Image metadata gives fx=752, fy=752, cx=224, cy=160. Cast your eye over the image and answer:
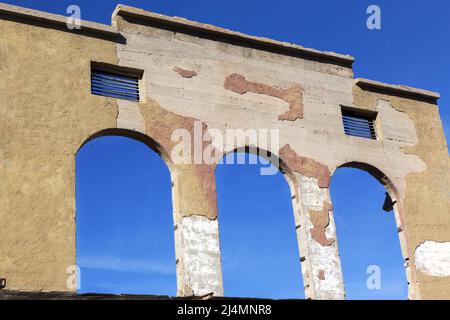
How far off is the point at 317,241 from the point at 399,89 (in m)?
4.17

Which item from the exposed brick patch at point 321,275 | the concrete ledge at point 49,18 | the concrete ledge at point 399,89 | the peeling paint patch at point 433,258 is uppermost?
the concrete ledge at point 49,18

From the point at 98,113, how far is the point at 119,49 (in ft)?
4.28

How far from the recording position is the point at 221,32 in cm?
1331

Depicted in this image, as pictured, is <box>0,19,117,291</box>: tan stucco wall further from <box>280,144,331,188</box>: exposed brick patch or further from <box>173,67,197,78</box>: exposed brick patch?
<box>280,144,331,188</box>: exposed brick patch

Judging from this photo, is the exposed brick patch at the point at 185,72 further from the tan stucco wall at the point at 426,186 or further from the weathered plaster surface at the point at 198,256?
the tan stucco wall at the point at 426,186

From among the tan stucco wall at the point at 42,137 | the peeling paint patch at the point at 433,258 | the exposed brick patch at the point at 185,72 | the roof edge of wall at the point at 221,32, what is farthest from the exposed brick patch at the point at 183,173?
the peeling paint patch at the point at 433,258

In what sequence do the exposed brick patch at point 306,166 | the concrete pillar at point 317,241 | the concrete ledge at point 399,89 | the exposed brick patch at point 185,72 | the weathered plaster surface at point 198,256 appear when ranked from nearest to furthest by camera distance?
the weathered plaster surface at point 198,256 < the concrete pillar at point 317,241 < the exposed brick patch at point 185,72 < the exposed brick patch at point 306,166 < the concrete ledge at point 399,89

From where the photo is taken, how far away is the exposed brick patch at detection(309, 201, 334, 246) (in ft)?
40.9

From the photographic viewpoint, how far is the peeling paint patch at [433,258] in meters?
13.3

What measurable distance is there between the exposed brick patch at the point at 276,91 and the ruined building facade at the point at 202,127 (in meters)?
0.02

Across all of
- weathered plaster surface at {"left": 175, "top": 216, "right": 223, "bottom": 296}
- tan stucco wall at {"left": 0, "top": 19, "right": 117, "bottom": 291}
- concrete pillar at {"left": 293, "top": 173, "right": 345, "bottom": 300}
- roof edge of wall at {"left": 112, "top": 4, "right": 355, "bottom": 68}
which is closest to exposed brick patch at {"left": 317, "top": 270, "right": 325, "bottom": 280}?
concrete pillar at {"left": 293, "top": 173, "right": 345, "bottom": 300}

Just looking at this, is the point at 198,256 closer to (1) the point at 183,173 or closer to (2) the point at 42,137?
(1) the point at 183,173

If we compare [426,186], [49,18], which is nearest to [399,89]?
[426,186]
